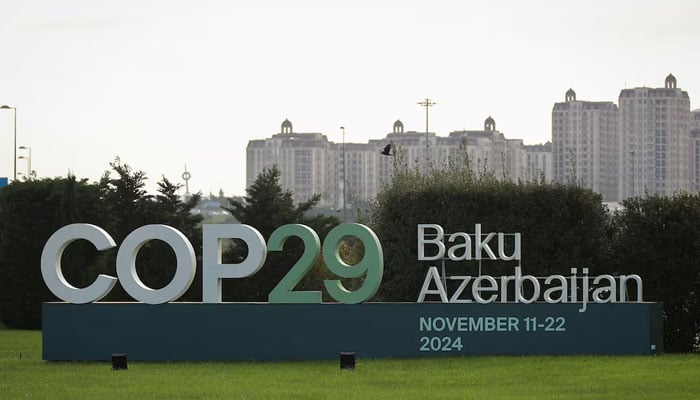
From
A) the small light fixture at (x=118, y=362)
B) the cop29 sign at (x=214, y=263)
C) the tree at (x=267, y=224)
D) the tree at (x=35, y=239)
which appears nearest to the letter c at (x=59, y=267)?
the cop29 sign at (x=214, y=263)

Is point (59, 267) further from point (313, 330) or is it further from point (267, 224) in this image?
point (267, 224)

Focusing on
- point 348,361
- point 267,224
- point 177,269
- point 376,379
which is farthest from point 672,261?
point 267,224

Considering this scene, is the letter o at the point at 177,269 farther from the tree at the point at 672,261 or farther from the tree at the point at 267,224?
the tree at the point at 267,224

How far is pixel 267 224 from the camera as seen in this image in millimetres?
44438

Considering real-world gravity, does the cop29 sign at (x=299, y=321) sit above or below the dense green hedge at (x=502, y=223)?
below

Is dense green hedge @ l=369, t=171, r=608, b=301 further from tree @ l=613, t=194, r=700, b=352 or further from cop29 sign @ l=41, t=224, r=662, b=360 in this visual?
cop29 sign @ l=41, t=224, r=662, b=360

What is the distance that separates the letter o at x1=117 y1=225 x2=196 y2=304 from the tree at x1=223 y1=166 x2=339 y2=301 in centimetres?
1498

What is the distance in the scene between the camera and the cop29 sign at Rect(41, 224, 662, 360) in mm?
25344

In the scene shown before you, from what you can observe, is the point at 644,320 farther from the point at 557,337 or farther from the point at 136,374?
the point at 136,374

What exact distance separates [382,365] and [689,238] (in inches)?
303

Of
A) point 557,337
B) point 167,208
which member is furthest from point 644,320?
point 167,208

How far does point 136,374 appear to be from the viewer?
22844 millimetres

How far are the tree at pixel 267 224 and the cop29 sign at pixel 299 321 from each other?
14847mm

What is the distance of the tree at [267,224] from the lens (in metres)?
41.5
